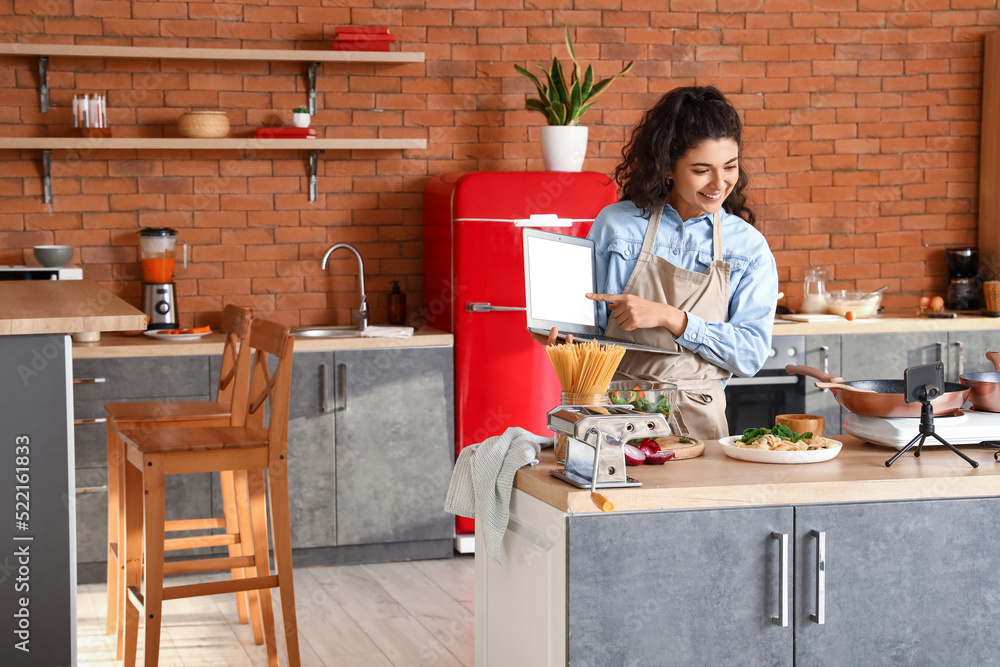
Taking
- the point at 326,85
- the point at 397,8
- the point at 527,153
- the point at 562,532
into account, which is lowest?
the point at 562,532

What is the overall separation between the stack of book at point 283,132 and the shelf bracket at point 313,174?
184 mm

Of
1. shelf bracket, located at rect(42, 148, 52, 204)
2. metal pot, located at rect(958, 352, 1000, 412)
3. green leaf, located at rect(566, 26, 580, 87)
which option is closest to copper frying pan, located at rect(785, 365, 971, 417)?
metal pot, located at rect(958, 352, 1000, 412)

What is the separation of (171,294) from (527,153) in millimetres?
1749

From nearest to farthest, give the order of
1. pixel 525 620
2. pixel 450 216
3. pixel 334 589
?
1. pixel 525 620
2. pixel 334 589
3. pixel 450 216

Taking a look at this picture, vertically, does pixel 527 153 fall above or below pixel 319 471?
above

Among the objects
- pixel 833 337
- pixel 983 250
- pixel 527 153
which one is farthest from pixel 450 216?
pixel 983 250

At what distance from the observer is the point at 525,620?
2.11 m

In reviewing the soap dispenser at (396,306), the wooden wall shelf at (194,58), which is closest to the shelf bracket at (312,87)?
the wooden wall shelf at (194,58)

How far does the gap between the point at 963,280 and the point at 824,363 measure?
39.6 inches

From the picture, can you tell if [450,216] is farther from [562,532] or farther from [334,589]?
[562,532]

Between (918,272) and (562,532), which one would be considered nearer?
(562,532)

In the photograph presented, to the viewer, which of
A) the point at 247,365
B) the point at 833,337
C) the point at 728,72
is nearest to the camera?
the point at 247,365

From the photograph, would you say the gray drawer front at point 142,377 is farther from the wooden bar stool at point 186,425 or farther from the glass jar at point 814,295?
the glass jar at point 814,295

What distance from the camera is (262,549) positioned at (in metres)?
3.18
